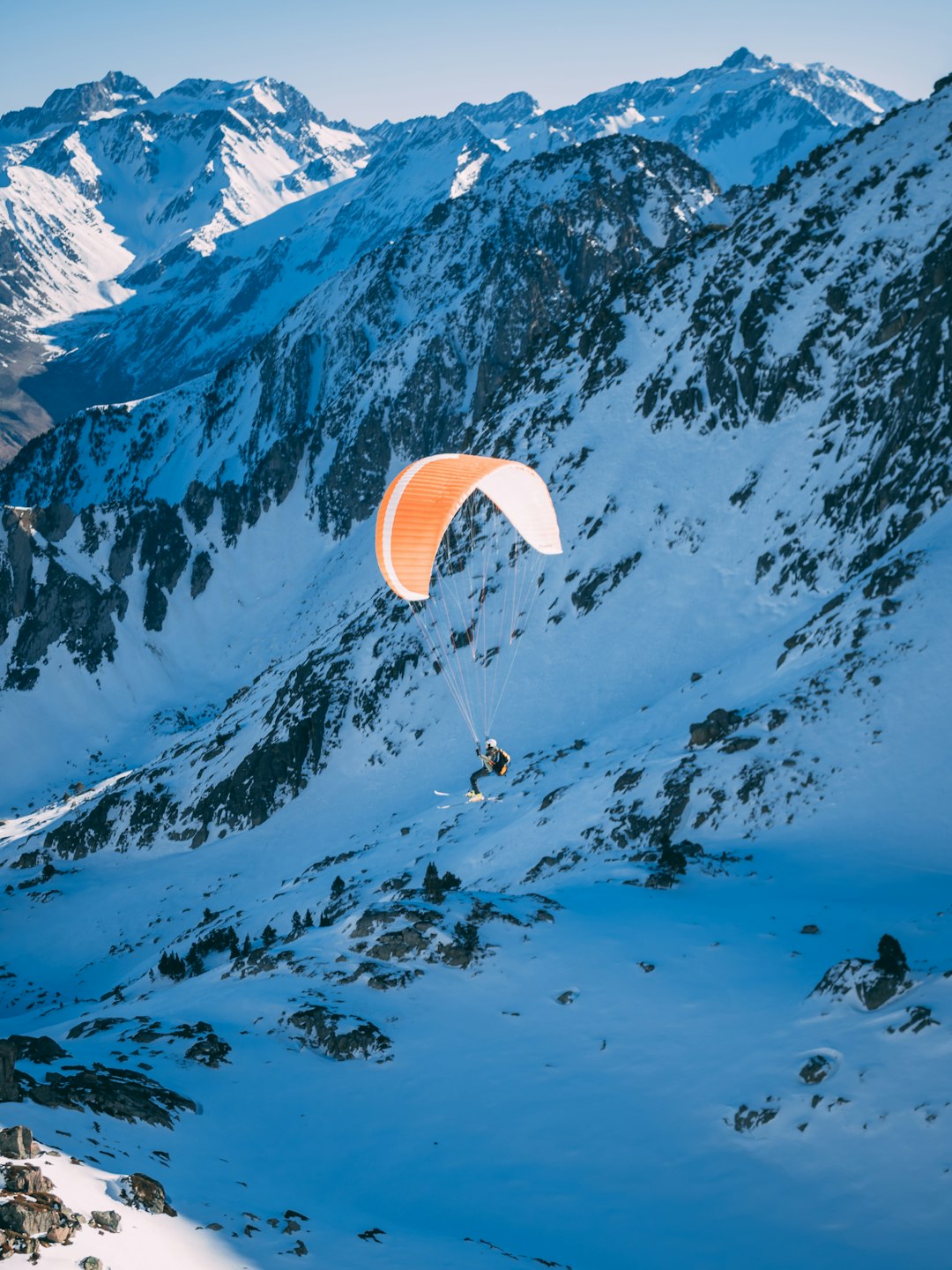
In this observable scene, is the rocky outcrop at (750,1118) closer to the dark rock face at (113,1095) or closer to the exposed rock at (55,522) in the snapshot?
the dark rock face at (113,1095)

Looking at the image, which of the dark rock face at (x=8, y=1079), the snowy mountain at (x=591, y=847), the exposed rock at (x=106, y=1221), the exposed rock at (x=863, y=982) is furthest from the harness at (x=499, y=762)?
the exposed rock at (x=106, y=1221)

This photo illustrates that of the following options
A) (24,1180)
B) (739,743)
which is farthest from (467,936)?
(24,1180)

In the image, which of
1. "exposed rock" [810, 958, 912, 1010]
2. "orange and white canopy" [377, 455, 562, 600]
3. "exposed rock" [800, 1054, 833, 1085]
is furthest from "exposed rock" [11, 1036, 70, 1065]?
"exposed rock" [810, 958, 912, 1010]

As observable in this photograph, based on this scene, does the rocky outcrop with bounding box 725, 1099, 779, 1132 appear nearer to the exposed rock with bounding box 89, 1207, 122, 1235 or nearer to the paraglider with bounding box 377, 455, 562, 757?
the exposed rock with bounding box 89, 1207, 122, 1235

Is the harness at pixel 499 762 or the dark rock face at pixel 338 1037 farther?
the harness at pixel 499 762

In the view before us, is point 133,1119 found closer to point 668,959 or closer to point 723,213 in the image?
point 668,959

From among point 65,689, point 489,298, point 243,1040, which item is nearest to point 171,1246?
point 243,1040
